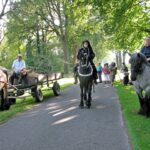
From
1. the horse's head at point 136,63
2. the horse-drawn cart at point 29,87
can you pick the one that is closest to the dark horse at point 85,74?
the horse's head at point 136,63

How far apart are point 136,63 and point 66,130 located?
295 cm

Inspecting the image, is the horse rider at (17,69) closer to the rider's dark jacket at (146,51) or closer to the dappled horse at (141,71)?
the rider's dark jacket at (146,51)

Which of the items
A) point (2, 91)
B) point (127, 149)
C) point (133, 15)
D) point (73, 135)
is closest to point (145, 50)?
point (73, 135)

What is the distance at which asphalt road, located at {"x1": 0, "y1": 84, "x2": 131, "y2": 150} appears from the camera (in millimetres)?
7910

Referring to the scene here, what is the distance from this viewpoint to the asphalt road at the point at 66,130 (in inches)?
311

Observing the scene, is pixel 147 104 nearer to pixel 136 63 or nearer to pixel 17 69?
pixel 136 63

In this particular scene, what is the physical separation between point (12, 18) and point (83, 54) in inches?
1461

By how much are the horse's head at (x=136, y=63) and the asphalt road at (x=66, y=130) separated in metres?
1.42

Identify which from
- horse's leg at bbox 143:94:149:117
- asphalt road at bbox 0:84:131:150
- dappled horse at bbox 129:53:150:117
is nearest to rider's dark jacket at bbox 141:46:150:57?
dappled horse at bbox 129:53:150:117

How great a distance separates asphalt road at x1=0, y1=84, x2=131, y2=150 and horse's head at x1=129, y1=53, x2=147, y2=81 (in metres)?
1.42

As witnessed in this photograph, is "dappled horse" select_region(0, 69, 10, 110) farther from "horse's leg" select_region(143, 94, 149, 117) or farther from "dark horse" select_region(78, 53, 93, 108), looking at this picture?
"horse's leg" select_region(143, 94, 149, 117)

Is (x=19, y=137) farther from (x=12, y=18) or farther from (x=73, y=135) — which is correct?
(x=12, y=18)

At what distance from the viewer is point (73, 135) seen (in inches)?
351

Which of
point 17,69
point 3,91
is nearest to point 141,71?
point 3,91
